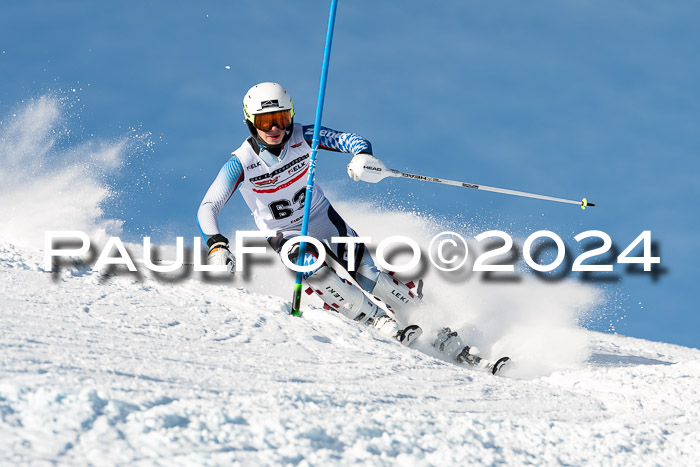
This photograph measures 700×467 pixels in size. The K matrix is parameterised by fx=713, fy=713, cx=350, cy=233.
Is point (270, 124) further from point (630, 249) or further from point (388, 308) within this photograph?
point (630, 249)

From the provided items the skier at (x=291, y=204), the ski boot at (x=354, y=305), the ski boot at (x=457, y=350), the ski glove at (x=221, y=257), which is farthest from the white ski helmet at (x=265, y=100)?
the ski boot at (x=457, y=350)

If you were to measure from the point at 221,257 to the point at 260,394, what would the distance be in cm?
291

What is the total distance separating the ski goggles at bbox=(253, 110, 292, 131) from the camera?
648cm

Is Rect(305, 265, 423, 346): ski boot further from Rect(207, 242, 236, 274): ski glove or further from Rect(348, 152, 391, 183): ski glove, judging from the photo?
Rect(348, 152, 391, 183): ski glove

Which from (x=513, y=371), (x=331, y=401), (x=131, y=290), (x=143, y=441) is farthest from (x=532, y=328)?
(x=143, y=441)

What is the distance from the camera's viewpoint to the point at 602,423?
3.89 meters

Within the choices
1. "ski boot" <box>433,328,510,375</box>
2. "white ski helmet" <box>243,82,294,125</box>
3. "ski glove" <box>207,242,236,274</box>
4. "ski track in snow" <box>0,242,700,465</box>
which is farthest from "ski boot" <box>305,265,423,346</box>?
"white ski helmet" <box>243,82,294,125</box>

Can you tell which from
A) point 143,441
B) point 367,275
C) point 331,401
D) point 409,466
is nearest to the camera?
point 143,441

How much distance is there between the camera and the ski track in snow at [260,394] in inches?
103

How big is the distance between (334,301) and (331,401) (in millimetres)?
3127

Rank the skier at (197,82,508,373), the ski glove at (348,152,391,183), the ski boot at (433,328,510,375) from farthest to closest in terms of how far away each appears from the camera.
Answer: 1. the ski boot at (433,328,510,375)
2. the skier at (197,82,508,373)
3. the ski glove at (348,152,391,183)

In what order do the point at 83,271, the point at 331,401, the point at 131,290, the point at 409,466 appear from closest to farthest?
the point at 409,466 → the point at 331,401 → the point at 131,290 → the point at 83,271

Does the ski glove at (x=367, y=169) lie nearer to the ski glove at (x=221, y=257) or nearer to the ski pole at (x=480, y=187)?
the ski pole at (x=480, y=187)

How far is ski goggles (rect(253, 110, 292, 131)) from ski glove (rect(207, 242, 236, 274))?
3.85 ft
